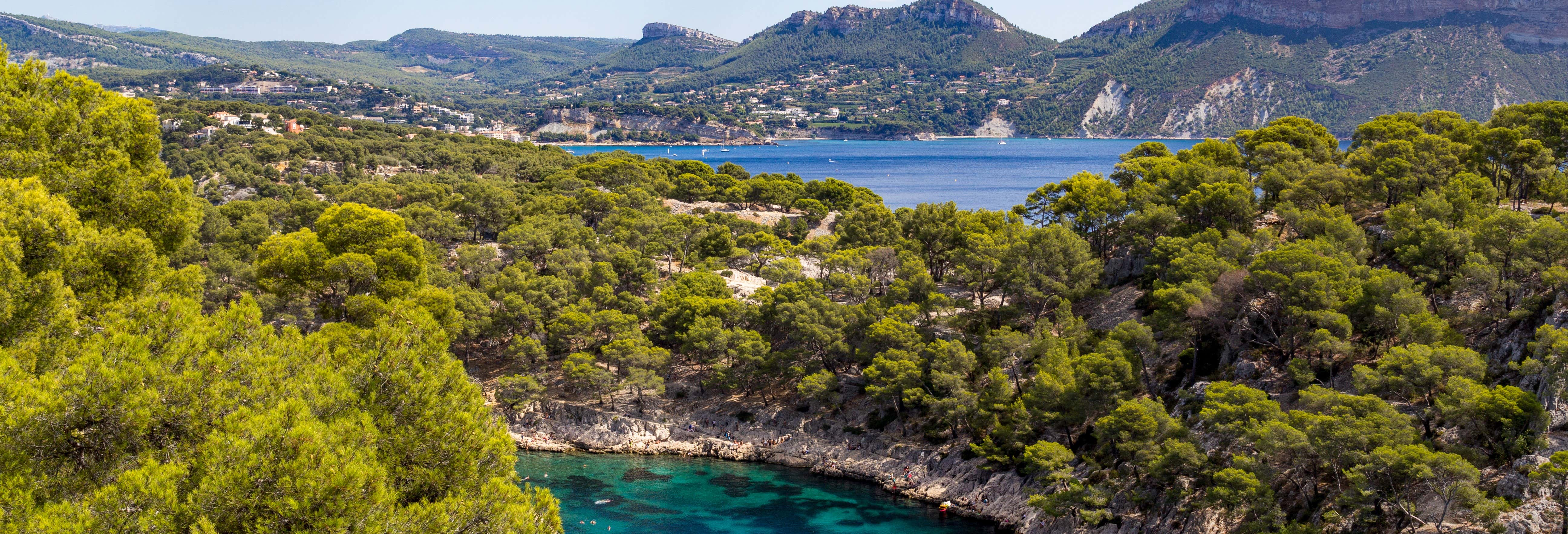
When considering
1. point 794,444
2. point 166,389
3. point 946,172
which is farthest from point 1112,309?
point 946,172

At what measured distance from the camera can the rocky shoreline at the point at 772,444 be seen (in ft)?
120

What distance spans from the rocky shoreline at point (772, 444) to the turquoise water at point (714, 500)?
0.58 meters

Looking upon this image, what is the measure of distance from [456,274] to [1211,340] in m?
39.4

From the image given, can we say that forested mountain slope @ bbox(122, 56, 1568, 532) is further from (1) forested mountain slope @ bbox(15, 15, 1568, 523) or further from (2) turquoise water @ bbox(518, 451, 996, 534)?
(2) turquoise water @ bbox(518, 451, 996, 534)

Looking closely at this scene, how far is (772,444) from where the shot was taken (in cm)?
4253

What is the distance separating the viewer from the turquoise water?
110 feet

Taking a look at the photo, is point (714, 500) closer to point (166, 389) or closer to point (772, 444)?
point (772, 444)

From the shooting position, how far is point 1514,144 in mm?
42125

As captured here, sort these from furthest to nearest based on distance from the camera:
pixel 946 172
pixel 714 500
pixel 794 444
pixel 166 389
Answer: pixel 946 172 < pixel 794 444 < pixel 714 500 < pixel 166 389

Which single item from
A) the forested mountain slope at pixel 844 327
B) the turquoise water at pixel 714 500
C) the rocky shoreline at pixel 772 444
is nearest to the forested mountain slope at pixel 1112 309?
the forested mountain slope at pixel 844 327

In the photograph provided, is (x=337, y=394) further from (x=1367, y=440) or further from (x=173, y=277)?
(x=1367, y=440)

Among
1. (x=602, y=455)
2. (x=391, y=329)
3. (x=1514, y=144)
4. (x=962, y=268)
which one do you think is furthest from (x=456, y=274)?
(x=1514, y=144)

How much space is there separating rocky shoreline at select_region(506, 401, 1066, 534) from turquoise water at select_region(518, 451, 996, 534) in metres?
0.58

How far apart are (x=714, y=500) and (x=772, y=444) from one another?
6.43 metres
